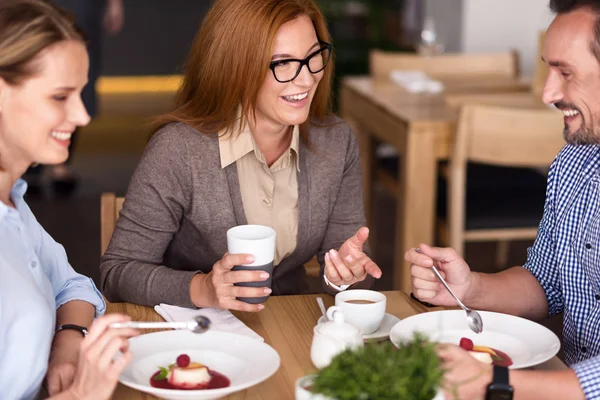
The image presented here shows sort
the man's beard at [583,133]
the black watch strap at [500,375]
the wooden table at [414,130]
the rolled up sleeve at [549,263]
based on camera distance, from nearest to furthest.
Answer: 1. the black watch strap at [500,375]
2. the man's beard at [583,133]
3. the rolled up sleeve at [549,263]
4. the wooden table at [414,130]

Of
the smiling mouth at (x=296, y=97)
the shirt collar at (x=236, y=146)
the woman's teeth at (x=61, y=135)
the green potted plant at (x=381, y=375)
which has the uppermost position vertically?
the woman's teeth at (x=61, y=135)

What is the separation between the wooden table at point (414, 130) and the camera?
10.9ft

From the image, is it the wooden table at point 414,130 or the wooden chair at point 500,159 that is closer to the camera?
the wooden chair at point 500,159

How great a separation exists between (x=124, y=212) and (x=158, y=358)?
0.59 m

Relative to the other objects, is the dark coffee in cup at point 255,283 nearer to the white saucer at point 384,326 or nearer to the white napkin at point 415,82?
the white saucer at point 384,326

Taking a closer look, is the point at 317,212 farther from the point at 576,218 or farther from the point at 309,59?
the point at 576,218

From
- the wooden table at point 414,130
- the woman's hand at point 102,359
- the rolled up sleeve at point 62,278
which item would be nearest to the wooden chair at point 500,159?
the wooden table at point 414,130

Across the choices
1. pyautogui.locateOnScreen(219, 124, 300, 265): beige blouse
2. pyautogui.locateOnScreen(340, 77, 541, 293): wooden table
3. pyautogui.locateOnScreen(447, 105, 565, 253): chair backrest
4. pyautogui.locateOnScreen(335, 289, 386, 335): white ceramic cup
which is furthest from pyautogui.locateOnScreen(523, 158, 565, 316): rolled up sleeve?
pyautogui.locateOnScreen(340, 77, 541, 293): wooden table

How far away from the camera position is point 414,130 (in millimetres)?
3293

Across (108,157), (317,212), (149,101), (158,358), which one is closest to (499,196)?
(317,212)

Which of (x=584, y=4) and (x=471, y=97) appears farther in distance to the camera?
(x=471, y=97)

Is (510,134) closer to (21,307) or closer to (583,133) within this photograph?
(583,133)

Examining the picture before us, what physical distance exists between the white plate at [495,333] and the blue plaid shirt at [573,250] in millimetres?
210

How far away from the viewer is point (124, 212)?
6.29ft
